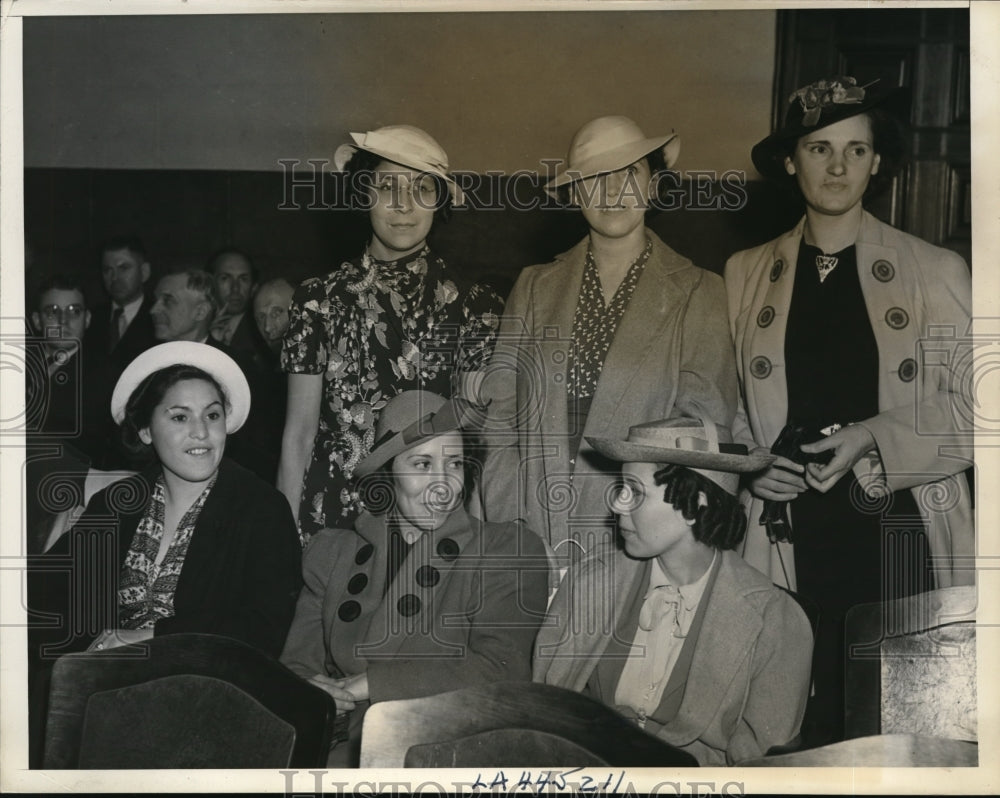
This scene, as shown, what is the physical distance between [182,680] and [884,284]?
2.99 metres

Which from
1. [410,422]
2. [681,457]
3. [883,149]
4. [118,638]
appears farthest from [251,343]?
[883,149]

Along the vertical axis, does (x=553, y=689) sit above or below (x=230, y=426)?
below

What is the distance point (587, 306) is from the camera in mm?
4891

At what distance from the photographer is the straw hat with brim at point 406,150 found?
16.1ft

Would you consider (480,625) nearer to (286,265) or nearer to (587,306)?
(587,306)

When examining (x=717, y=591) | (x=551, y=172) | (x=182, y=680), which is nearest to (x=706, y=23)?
(x=551, y=172)

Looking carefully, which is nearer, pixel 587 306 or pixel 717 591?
pixel 717 591

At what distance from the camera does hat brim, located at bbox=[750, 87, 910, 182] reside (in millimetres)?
4852

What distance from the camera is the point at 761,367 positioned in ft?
15.9

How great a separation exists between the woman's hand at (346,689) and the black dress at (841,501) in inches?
65.1

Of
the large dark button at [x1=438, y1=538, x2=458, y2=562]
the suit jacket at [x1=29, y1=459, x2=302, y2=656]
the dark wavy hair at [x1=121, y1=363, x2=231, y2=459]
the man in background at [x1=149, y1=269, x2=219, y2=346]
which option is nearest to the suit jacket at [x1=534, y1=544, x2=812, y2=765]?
the large dark button at [x1=438, y1=538, x2=458, y2=562]

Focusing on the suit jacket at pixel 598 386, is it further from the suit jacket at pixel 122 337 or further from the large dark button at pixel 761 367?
the suit jacket at pixel 122 337

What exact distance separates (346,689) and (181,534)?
0.85m

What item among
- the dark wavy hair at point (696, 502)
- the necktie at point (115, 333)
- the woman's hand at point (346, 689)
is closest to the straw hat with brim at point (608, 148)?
the dark wavy hair at point (696, 502)
